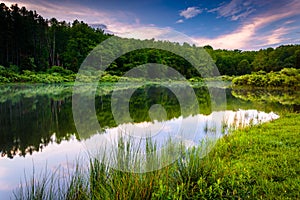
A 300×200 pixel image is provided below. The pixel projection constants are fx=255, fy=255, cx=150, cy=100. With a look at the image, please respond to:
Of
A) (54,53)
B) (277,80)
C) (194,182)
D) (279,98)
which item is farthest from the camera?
(54,53)

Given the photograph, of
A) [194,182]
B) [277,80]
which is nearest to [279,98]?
[277,80]

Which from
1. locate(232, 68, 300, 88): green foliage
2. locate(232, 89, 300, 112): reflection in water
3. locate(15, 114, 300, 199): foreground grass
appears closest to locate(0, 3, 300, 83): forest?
locate(232, 68, 300, 88): green foliage

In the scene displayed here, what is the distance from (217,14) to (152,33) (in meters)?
12.7

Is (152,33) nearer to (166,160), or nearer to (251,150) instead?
(251,150)

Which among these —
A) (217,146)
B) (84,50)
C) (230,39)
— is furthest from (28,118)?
(84,50)

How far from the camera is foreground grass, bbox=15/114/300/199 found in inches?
108

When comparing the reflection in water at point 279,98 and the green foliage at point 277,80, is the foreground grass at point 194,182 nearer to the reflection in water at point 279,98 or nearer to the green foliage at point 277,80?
the reflection in water at point 279,98

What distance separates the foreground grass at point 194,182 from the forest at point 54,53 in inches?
1118

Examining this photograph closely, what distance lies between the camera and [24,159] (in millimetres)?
5062

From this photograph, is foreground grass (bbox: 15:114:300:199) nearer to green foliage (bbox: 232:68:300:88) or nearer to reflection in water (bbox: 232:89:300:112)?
reflection in water (bbox: 232:89:300:112)

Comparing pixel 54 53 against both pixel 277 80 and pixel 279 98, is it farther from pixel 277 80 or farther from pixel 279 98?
pixel 279 98

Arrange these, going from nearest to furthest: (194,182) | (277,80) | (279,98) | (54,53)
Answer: (194,182) < (279,98) < (277,80) < (54,53)

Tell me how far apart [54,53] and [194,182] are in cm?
4665

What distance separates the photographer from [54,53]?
45375mm
